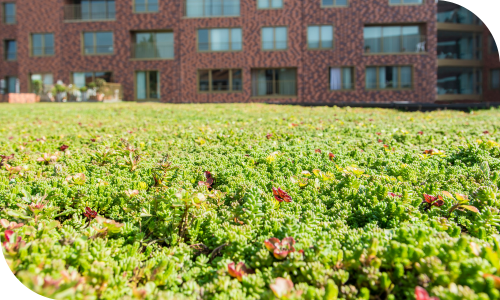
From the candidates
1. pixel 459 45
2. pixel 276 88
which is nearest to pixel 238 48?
pixel 276 88

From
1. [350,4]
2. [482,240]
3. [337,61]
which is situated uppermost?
[350,4]

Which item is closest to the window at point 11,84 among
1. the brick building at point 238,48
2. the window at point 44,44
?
the brick building at point 238,48

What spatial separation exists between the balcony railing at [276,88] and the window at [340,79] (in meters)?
2.49

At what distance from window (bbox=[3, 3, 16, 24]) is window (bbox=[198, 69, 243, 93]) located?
646 inches

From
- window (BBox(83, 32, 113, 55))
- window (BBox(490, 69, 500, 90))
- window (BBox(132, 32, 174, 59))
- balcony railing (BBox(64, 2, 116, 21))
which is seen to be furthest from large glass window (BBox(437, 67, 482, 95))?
balcony railing (BBox(64, 2, 116, 21))

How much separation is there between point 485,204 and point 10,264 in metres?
2.48

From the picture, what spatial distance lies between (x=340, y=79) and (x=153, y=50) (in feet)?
41.8

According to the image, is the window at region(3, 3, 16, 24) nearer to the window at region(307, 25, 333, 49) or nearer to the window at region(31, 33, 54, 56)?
the window at region(31, 33, 54, 56)

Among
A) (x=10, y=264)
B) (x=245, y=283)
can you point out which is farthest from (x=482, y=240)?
(x=10, y=264)

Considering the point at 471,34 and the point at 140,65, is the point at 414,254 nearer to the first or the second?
the point at 140,65

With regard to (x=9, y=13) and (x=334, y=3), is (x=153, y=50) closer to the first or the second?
(x=334, y=3)

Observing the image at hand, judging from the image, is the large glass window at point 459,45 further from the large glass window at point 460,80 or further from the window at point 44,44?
the window at point 44,44

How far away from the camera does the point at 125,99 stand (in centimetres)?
2350

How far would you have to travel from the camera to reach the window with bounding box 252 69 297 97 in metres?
22.7
